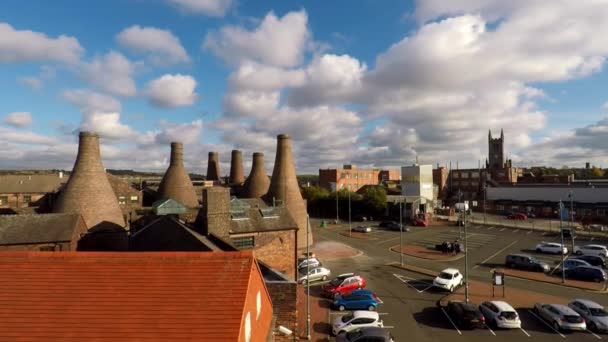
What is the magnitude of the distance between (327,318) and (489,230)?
132 feet

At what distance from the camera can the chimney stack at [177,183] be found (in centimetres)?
3772

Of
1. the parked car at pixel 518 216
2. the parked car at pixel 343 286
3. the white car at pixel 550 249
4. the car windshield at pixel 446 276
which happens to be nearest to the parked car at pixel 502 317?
the car windshield at pixel 446 276

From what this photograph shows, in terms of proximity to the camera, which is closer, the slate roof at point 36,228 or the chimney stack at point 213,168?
the slate roof at point 36,228

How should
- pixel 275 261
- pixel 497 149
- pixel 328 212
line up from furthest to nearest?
pixel 497 149
pixel 328 212
pixel 275 261

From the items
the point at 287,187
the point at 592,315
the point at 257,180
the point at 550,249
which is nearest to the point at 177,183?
the point at 257,180

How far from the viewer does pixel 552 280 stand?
27.0 metres

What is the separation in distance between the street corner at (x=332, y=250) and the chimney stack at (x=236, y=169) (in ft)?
77.1

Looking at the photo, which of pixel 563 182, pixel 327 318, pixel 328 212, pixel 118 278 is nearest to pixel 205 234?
pixel 327 318

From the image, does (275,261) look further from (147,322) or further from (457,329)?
(147,322)

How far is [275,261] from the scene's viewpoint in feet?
87.2

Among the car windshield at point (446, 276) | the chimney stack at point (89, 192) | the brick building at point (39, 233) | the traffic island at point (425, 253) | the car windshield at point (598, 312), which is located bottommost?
the traffic island at point (425, 253)

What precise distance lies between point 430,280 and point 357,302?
9.16 metres

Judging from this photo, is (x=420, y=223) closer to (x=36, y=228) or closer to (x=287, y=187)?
(x=287, y=187)

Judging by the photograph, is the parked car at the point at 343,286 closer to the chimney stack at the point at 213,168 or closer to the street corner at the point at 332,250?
the street corner at the point at 332,250
